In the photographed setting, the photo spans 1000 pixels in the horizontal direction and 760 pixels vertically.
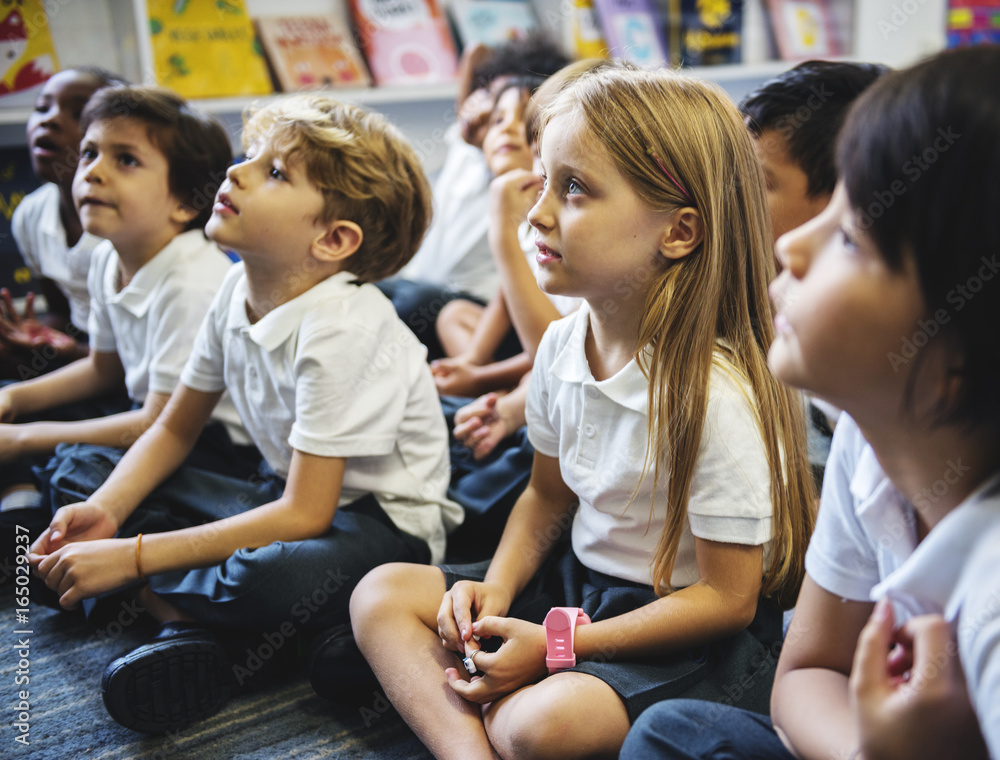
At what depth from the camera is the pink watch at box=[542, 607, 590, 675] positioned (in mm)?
792

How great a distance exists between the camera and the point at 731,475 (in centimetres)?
78

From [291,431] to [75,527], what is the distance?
0.29m

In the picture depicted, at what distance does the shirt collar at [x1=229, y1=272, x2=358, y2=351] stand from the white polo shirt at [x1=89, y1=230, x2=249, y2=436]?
0.22m

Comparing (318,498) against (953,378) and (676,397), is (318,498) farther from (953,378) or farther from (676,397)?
(953,378)

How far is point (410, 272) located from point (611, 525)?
141 centimetres

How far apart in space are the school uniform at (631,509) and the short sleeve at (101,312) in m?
0.80

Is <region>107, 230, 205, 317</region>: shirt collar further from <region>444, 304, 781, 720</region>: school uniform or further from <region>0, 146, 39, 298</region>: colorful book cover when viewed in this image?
<region>0, 146, 39, 298</region>: colorful book cover

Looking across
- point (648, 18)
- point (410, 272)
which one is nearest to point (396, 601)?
point (410, 272)

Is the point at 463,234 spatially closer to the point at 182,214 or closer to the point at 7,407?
the point at 182,214

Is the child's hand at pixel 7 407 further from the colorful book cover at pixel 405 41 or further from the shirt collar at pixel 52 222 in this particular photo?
the colorful book cover at pixel 405 41

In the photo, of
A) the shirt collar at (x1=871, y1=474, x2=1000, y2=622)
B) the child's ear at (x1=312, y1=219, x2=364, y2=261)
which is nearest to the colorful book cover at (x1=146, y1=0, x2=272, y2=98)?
the child's ear at (x1=312, y1=219, x2=364, y2=261)

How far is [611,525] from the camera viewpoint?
2.86ft

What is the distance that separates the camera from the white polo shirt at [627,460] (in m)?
0.78

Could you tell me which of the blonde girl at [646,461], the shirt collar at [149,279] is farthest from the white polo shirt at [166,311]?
the blonde girl at [646,461]
